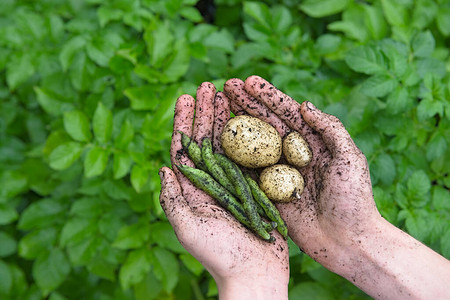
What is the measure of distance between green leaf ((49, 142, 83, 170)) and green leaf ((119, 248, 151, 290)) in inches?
34.8

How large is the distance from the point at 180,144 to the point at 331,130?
3.31ft

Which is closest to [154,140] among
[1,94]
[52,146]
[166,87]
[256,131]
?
[166,87]

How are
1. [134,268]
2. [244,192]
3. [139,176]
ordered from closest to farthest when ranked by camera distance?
[244,192] → [139,176] → [134,268]

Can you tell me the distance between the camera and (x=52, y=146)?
3598 mm

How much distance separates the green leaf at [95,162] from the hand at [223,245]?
0.62m

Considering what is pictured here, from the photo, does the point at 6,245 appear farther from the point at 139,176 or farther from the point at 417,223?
the point at 417,223

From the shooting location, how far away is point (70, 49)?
3.55 m

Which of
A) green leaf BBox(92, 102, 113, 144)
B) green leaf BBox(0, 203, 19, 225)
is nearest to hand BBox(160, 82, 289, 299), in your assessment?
green leaf BBox(92, 102, 113, 144)

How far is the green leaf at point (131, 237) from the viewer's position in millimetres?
3236

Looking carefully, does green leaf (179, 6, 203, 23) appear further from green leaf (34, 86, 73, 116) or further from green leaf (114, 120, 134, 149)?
green leaf (34, 86, 73, 116)

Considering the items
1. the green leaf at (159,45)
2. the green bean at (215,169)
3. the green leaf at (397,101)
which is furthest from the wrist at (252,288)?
the green leaf at (159,45)

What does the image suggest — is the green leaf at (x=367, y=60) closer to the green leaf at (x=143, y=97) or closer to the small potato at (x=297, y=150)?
the small potato at (x=297, y=150)

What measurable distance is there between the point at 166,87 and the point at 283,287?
1.87 meters

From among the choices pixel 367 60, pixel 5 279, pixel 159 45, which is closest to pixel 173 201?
pixel 159 45
